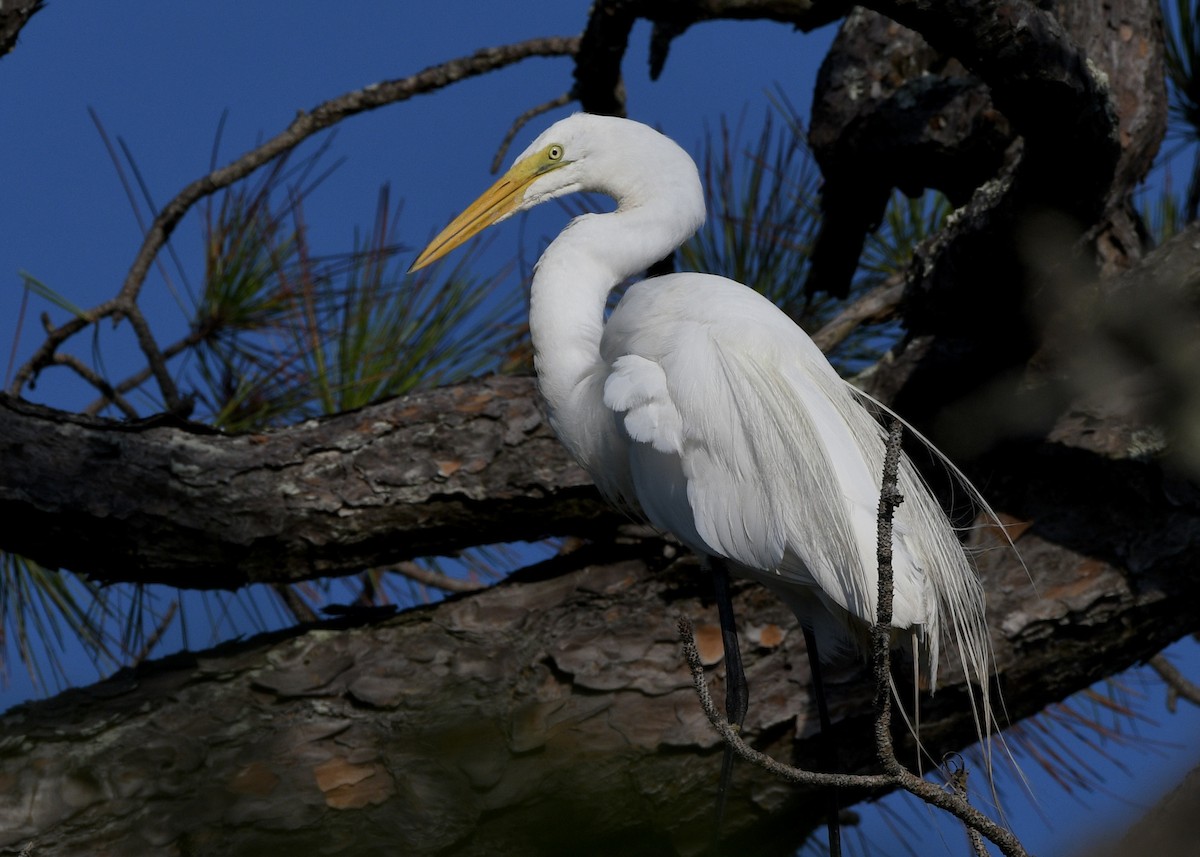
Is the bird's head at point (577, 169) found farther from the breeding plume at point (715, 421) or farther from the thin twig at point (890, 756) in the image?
the thin twig at point (890, 756)

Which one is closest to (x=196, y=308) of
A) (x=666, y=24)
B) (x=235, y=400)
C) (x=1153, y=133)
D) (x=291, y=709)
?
(x=235, y=400)

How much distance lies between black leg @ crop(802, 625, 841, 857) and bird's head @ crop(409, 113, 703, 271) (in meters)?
0.77

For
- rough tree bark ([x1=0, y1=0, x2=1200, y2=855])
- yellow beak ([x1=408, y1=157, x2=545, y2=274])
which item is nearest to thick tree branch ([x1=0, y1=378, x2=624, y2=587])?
rough tree bark ([x1=0, y1=0, x2=1200, y2=855])

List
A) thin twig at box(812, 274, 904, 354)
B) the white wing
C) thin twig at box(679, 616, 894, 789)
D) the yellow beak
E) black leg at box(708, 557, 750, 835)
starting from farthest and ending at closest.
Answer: thin twig at box(812, 274, 904, 354) < the yellow beak < black leg at box(708, 557, 750, 835) < the white wing < thin twig at box(679, 616, 894, 789)

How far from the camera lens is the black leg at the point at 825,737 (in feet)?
6.04

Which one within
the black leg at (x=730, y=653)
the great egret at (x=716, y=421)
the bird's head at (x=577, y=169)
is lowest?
the black leg at (x=730, y=653)

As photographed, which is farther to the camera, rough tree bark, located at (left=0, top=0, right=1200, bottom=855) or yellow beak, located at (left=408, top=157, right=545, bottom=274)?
yellow beak, located at (left=408, top=157, right=545, bottom=274)

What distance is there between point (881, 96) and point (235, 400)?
1.57m

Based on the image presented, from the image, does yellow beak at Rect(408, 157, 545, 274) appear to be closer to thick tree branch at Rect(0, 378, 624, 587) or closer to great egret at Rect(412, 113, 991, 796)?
great egret at Rect(412, 113, 991, 796)

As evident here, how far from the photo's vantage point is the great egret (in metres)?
1.63

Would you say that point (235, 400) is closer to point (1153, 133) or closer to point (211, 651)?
point (211, 651)

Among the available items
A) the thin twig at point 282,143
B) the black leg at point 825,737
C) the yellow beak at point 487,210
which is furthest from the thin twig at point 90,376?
the black leg at point 825,737

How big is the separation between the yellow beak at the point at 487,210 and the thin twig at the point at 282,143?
19.8 inches

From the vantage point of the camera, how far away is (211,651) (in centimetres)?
215
